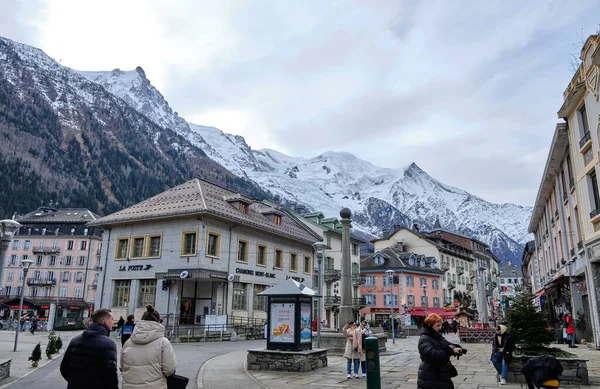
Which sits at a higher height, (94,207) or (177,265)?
(94,207)

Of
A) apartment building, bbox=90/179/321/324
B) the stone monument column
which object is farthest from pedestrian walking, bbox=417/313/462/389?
apartment building, bbox=90/179/321/324

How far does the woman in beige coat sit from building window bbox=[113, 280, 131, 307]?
28687 mm

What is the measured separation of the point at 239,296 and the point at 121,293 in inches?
322

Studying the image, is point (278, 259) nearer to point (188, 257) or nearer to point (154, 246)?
point (188, 257)

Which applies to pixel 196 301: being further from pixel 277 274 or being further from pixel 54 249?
pixel 54 249

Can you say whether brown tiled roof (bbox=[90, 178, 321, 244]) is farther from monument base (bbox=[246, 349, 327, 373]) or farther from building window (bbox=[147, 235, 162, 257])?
monument base (bbox=[246, 349, 327, 373])

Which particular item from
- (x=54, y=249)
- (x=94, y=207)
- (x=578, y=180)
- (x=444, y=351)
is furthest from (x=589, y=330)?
(x=94, y=207)

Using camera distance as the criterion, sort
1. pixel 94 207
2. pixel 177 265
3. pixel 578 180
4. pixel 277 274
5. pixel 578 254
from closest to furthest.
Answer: pixel 578 180 → pixel 578 254 → pixel 177 265 → pixel 277 274 → pixel 94 207

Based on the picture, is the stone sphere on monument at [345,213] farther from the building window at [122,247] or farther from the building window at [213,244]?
the building window at [122,247]

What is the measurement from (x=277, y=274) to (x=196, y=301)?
7.89m

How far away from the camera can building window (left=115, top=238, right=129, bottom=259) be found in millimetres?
33031

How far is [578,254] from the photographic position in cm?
2123

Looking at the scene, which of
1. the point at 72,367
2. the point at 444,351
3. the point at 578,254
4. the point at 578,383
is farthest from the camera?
the point at 578,254

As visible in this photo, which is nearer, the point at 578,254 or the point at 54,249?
the point at 578,254
